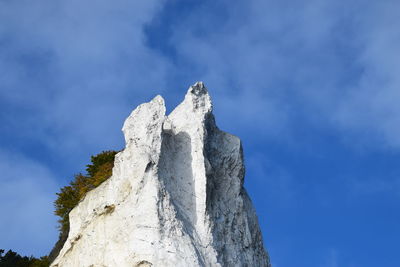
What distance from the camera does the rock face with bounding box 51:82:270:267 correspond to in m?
28.8

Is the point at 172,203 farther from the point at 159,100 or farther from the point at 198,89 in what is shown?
the point at 198,89

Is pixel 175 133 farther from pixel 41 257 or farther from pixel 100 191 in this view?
pixel 41 257

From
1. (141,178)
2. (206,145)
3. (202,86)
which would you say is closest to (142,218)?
(141,178)

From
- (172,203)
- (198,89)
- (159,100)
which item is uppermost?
(198,89)

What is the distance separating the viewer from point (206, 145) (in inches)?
1336

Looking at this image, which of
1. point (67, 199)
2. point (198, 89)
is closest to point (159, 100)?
point (198, 89)

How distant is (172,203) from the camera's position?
29.7 metres

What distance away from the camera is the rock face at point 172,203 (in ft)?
94.3

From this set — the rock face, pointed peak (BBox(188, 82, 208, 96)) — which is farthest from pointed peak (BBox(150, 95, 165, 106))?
pointed peak (BBox(188, 82, 208, 96))

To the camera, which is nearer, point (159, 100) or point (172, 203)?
point (172, 203)

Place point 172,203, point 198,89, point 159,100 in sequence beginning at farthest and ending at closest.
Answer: point 198,89 < point 159,100 < point 172,203

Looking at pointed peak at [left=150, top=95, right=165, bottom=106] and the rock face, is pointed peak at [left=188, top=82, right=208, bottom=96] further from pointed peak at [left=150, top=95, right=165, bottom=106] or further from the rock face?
pointed peak at [left=150, top=95, right=165, bottom=106]

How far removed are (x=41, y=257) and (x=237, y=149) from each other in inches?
593

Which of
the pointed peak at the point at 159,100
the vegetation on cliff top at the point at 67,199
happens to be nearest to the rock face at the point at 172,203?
the pointed peak at the point at 159,100
